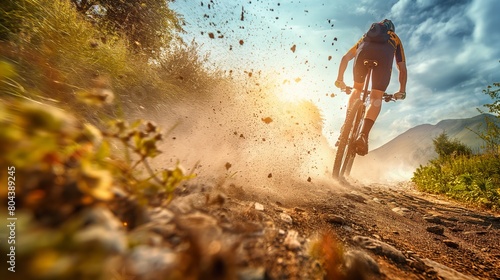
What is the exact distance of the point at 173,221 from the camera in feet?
1.79

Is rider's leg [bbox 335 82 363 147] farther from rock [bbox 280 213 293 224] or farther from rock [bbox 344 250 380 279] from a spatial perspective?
rock [bbox 344 250 380 279]

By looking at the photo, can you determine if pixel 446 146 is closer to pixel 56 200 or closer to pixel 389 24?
pixel 389 24

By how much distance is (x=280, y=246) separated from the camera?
1045mm

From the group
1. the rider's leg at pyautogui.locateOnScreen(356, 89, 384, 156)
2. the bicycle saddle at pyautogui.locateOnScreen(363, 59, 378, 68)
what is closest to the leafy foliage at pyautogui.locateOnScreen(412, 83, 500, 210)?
the rider's leg at pyautogui.locateOnScreen(356, 89, 384, 156)

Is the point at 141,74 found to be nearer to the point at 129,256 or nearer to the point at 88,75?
the point at 88,75

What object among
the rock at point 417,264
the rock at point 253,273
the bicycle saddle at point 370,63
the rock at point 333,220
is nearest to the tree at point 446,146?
the bicycle saddle at point 370,63

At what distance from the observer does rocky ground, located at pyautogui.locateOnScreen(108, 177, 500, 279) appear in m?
0.43

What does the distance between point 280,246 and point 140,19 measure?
9568mm

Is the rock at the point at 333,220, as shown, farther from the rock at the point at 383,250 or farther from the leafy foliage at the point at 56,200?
the leafy foliage at the point at 56,200

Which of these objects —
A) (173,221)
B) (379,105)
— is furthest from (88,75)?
(379,105)

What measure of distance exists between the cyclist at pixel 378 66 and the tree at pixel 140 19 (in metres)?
6.30

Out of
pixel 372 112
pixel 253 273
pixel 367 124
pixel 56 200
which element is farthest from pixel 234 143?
pixel 56 200

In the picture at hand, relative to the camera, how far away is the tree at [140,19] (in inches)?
287

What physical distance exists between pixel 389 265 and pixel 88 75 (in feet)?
12.1
